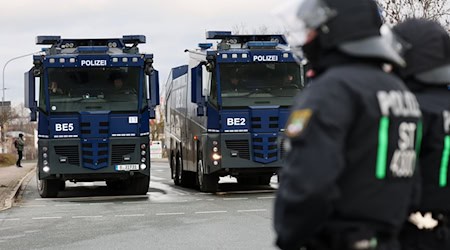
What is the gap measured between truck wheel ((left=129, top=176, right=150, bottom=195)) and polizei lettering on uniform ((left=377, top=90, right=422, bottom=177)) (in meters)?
18.2

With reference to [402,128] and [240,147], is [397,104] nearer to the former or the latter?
[402,128]

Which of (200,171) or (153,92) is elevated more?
(153,92)

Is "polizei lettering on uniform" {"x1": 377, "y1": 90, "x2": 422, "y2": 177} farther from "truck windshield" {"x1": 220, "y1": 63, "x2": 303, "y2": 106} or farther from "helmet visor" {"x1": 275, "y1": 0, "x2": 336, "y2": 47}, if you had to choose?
"truck windshield" {"x1": 220, "y1": 63, "x2": 303, "y2": 106}

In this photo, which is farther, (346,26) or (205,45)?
(205,45)

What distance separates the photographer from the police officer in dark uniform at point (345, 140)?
355cm

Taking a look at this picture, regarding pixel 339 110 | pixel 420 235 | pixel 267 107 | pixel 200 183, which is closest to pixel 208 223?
pixel 267 107

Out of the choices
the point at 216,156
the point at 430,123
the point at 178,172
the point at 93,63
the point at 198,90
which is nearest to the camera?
the point at 430,123

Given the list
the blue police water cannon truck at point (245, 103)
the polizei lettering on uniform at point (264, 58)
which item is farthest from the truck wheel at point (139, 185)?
the polizei lettering on uniform at point (264, 58)

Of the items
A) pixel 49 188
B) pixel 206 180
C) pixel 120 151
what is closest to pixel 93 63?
pixel 120 151

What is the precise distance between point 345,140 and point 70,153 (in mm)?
17519

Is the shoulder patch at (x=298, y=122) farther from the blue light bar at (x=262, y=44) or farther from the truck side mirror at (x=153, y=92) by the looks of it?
the blue light bar at (x=262, y=44)

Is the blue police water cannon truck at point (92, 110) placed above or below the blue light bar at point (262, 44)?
below

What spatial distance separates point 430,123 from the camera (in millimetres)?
4328

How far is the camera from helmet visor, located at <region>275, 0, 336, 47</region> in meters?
3.89
